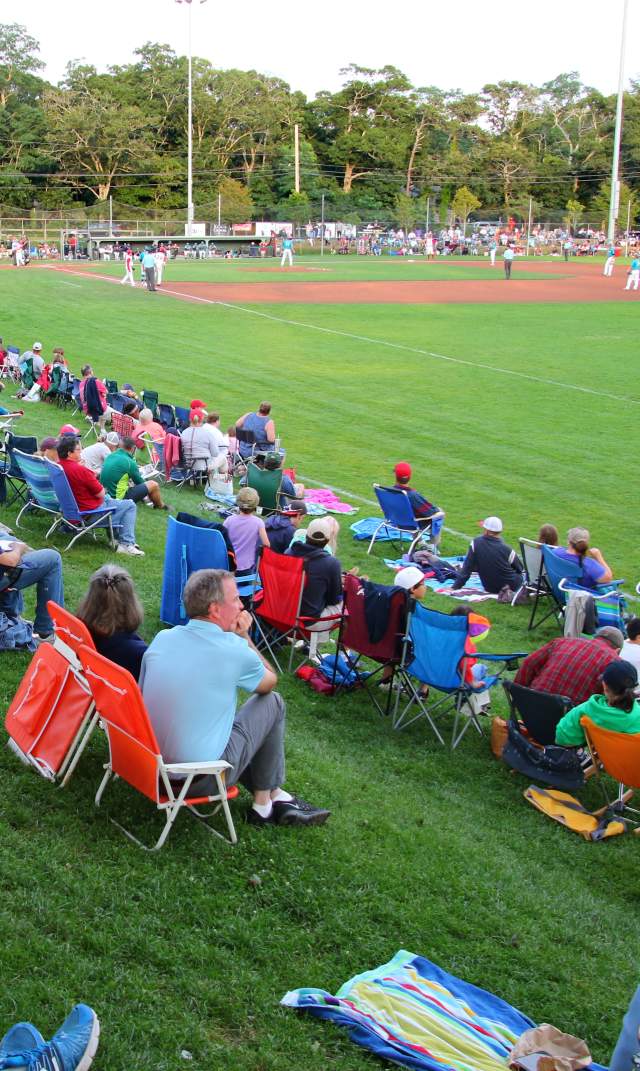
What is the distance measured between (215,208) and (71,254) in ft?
52.5

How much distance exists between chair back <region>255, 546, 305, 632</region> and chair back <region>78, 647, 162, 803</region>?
3.03 metres

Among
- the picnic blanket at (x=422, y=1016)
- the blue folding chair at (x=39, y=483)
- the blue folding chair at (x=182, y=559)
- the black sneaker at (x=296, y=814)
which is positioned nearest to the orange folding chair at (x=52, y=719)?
the black sneaker at (x=296, y=814)

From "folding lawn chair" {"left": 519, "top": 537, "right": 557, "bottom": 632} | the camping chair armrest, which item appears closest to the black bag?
the camping chair armrest

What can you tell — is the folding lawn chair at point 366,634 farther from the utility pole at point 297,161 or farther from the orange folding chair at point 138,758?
the utility pole at point 297,161

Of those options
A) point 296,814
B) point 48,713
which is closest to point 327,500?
point 48,713

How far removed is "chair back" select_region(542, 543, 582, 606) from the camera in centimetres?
1008

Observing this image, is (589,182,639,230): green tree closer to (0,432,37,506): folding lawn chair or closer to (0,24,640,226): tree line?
(0,24,640,226): tree line

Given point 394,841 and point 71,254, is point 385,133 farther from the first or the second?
point 394,841

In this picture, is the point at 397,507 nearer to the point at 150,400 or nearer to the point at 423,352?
the point at 150,400

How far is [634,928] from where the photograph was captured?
533 cm

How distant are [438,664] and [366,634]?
2.14 ft

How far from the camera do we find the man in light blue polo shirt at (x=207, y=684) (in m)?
5.14

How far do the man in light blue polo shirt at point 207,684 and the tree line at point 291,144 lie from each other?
71.4m

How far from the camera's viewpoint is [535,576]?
1074 cm
